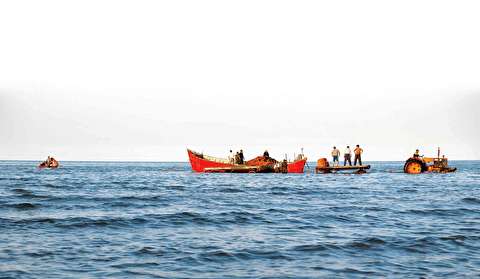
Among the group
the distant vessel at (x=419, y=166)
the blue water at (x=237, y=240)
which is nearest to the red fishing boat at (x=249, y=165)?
the distant vessel at (x=419, y=166)

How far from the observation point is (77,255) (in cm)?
1196

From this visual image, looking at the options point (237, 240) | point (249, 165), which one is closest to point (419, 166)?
point (249, 165)

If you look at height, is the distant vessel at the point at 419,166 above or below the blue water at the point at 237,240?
above

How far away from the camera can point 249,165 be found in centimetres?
6334

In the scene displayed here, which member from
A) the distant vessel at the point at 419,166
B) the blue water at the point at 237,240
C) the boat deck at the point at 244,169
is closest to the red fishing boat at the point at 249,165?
the boat deck at the point at 244,169

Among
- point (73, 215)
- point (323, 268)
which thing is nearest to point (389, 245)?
point (323, 268)

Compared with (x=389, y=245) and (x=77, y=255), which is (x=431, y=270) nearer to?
(x=389, y=245)

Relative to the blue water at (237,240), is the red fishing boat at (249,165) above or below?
above

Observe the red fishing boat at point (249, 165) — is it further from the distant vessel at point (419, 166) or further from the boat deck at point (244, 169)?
the distant vessel at point (419, 166)

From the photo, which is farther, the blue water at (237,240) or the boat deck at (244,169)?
the boat deck at (244,169)

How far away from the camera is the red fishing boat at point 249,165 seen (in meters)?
62.8

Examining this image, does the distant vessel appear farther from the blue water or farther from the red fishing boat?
the blue water

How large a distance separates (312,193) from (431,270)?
2133 cm

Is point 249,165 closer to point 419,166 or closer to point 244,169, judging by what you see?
point 244,169
